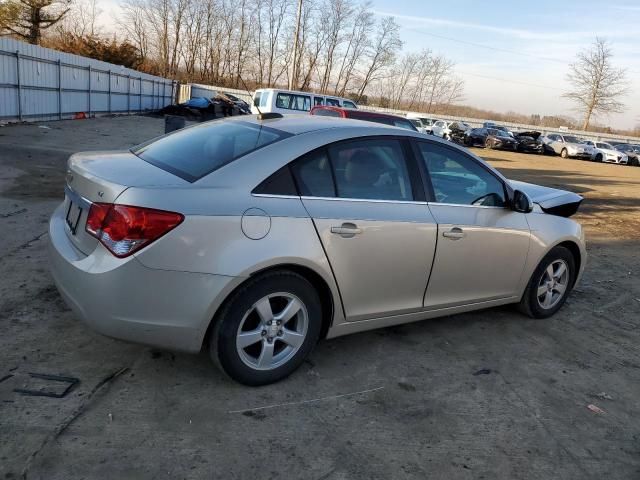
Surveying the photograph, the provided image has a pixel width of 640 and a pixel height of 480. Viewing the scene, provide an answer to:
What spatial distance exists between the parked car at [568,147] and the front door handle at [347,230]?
118ft

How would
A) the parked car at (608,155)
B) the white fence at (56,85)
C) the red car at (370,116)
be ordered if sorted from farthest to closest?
1. the parked car at (608,155)
2. the white fence at (56,85)
3. the red car at (370,116)

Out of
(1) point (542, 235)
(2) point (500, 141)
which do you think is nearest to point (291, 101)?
(1) point (542, 235)

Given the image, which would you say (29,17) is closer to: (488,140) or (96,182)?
(488,140)

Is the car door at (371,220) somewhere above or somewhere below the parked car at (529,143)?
above

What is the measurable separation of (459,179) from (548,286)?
152cm

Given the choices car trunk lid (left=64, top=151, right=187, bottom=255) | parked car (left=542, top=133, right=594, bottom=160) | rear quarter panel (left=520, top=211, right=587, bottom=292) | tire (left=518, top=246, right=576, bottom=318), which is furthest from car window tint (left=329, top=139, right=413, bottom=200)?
parked car (left=542, top=133, right=594, bottom=160)

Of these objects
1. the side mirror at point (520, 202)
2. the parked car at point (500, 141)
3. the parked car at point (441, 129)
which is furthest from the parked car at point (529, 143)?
the side mirror at point (520, 202)

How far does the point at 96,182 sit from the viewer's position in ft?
9.71

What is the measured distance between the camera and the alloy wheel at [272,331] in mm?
3055

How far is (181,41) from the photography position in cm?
6178

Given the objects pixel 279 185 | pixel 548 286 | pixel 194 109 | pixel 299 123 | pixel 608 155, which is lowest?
pixel 194 109

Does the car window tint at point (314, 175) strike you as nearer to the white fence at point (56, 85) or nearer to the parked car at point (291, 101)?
the white fence at point (56, 85)

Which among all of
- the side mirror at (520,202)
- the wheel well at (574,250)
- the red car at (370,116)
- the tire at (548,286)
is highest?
the red car at (370,116)

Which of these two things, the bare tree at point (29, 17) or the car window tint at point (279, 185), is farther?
the bare tree at point (29, 17)
